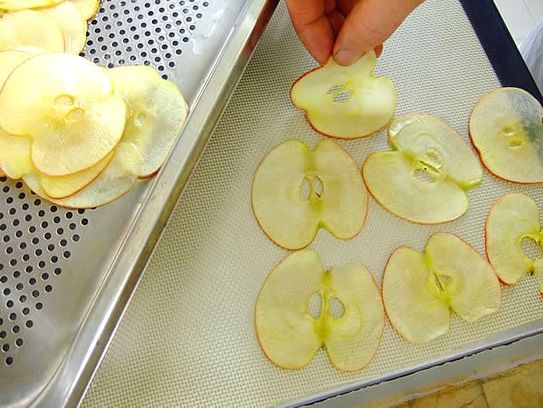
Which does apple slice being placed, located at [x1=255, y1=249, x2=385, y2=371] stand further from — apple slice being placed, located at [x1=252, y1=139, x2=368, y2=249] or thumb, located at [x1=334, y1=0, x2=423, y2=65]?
thumb, located at [x1=334, y1=0, x2=423, y2=65]

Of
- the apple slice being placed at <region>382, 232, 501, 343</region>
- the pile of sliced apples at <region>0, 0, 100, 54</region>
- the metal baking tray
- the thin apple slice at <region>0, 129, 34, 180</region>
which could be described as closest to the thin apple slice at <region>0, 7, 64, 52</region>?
the pile of sliced apples at <region>0, 0, 100, 54</region>

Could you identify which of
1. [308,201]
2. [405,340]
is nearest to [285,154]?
[308,201]

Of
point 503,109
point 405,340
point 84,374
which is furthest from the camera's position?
point 503,109

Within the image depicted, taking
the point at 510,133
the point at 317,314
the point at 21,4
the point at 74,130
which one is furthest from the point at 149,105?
the point at 510,133

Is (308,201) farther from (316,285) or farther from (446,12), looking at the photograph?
(446,12)

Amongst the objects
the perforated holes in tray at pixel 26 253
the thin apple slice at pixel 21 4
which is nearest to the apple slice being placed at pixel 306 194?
the perforated holes in tray at pixel 26 253

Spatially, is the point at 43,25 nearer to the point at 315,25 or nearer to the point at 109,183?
the point at 109,183

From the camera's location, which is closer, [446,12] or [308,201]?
[308,201]

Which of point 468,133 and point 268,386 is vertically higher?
point 468,133

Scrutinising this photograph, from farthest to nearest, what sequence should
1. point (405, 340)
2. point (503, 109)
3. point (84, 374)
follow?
1. point (503, 109)
2. point (405, 340)
3. point (84, 374)
